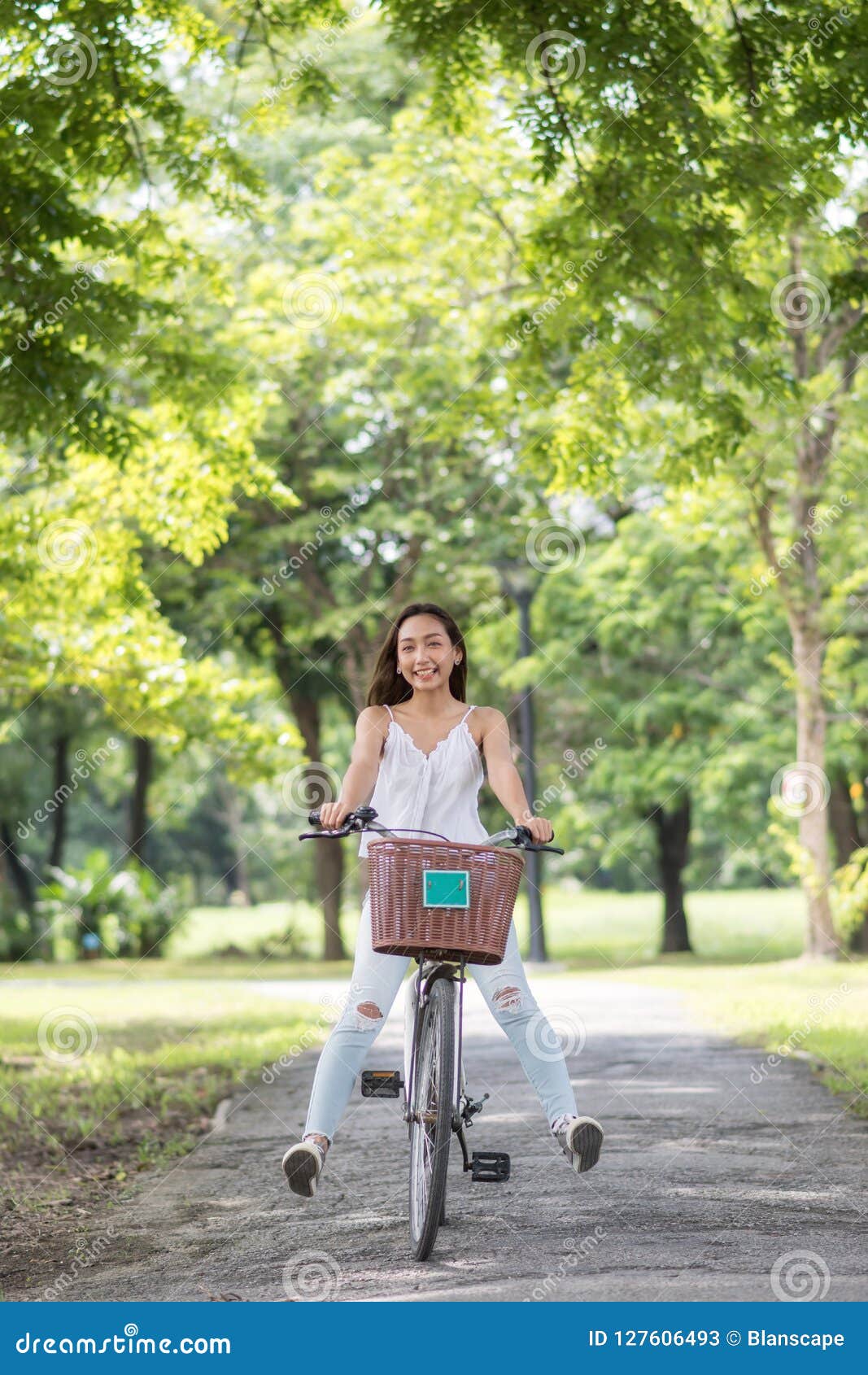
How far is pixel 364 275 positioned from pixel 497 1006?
1467cm

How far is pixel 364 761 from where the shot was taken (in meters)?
5.25

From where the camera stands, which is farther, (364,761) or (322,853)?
(322,853)

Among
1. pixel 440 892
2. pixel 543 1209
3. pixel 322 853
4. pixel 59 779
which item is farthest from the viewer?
pixel 59 779

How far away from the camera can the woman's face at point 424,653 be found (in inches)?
210

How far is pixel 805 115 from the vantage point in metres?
8.58

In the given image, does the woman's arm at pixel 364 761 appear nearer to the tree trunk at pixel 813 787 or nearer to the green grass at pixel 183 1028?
the green grass at pixel 183 1028

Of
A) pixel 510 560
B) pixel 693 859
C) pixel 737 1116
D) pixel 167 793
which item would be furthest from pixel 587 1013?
pixel 693 859

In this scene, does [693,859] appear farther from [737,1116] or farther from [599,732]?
[737,1116]

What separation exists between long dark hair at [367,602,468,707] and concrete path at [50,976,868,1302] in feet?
5.94

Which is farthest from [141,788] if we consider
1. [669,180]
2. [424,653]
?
[424,653]

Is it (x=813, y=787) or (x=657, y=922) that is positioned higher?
(x=813, y=787)

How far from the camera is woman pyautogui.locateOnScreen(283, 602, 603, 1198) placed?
4984 mm

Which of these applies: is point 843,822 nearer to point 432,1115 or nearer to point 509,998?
point 509,998

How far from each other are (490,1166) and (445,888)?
100 cm
